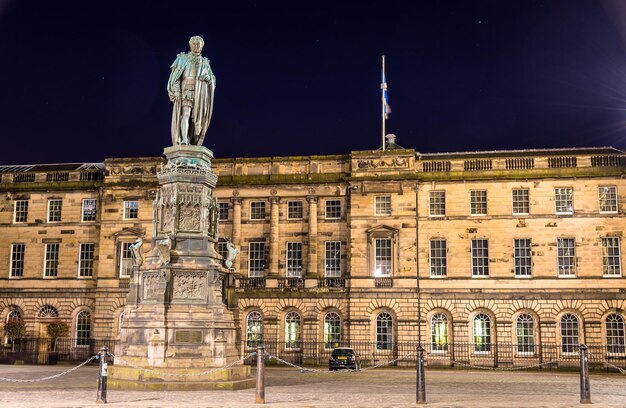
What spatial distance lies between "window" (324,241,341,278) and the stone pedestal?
24169 millimetres

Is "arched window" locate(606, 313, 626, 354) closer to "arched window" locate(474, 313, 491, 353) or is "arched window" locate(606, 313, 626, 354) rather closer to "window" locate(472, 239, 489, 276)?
"arched window" locate(474, 313, 491, 353)

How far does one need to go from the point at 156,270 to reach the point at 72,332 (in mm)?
29965

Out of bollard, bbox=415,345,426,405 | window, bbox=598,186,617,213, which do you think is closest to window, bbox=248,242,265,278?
window, bbox=598,186,617,213

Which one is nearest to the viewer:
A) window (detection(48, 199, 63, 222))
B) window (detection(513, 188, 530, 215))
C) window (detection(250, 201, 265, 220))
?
window (detection(513, 188, 530, 215))

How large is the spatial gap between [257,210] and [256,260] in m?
3.21

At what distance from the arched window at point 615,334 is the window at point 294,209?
62.8 ft

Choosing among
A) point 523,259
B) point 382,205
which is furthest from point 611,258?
point 382,205

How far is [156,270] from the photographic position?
60.8 ft

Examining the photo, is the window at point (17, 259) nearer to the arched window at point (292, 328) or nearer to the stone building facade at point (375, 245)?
the stone building facade at point (375, 245)

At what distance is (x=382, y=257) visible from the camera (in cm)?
4219

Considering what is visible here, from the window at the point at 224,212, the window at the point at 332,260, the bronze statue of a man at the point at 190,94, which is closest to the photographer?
the bronze statue of a man at the point at 190,94

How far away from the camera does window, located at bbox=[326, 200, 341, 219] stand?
44.0m

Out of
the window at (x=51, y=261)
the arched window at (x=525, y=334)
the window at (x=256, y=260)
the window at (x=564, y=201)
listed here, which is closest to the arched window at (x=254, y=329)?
the window at (x=256, y=260)

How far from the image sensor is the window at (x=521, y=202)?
41344 mm
